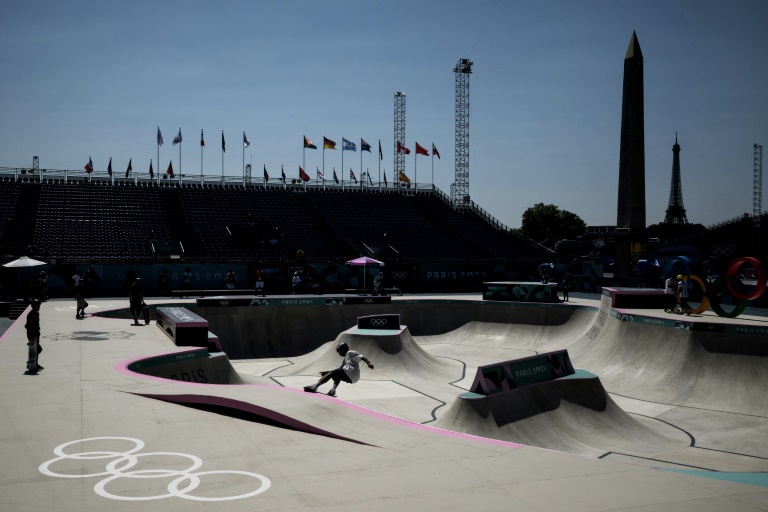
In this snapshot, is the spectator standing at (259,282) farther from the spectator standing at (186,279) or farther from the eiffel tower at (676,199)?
the eiffel tower at (676,199)

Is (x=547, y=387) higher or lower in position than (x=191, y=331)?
lower

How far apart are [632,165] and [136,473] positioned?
32.8 m

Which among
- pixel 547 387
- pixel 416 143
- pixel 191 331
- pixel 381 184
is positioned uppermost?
pixel 416 143

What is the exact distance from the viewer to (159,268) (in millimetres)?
39875

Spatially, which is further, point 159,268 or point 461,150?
point 461,150

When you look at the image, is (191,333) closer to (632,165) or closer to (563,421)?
(563,421)

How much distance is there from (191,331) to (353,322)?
15253mm

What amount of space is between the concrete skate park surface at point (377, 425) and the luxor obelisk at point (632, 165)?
8.86m

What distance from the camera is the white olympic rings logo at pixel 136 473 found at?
676 centimetres

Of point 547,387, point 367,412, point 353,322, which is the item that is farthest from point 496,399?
point 353,322

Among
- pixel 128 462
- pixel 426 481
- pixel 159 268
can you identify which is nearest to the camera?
pixel 426 481

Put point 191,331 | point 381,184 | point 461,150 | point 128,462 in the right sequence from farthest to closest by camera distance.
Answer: point 461,150
point 381,184
point 191,331
point 128,462

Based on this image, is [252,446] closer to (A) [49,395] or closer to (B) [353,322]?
(A) [49,395]

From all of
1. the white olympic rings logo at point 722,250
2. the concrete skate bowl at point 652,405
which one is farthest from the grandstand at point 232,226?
the concrete skate bowl at point 652,405
